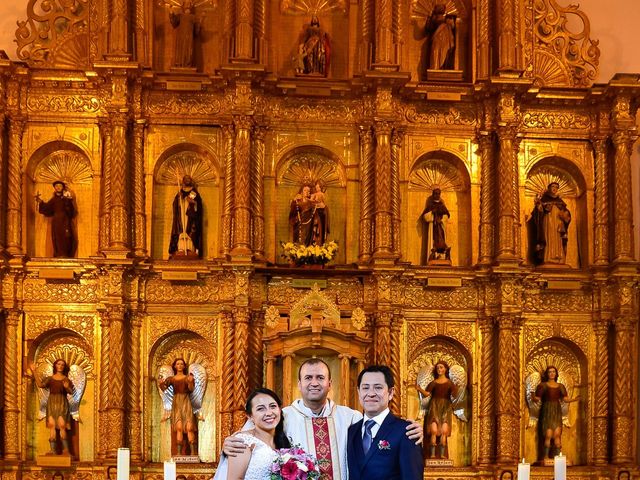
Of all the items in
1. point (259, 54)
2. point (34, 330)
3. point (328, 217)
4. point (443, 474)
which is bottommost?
point (443, 474)

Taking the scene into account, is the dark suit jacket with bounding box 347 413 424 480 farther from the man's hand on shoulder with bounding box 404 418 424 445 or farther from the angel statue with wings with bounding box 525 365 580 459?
Result: the angel statue with wings with bounding box 525 365 580 459

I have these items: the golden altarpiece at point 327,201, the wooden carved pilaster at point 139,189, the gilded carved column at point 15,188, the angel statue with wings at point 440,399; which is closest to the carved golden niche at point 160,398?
the golden altarpiece at point 327,201

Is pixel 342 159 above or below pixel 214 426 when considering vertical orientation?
above

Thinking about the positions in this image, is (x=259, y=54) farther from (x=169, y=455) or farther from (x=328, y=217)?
(x=169, y=455)

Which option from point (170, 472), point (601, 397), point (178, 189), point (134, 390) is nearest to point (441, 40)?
point (178, 189)

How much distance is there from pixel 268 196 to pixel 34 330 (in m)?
4.56

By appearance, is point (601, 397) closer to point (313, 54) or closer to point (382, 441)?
point (313, 54)

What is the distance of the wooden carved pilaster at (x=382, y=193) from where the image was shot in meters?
19.6

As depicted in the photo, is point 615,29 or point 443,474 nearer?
point 443,474

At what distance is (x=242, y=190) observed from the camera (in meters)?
19.5

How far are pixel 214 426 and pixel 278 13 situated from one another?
7406mm

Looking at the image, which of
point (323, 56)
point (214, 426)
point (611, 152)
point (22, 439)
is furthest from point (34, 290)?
point (611, 152)

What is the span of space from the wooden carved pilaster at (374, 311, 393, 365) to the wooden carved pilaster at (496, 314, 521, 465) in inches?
74.4

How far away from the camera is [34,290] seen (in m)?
19.8
